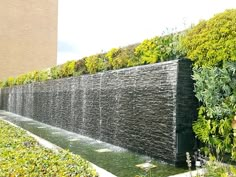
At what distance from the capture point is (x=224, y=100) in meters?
4.53

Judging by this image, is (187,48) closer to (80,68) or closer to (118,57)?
(118,57)

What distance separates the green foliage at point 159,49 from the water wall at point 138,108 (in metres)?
0.39

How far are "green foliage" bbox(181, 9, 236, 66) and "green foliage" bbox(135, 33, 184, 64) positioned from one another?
606 millimetres

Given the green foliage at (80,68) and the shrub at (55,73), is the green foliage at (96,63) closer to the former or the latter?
the green foliage at (80,68)

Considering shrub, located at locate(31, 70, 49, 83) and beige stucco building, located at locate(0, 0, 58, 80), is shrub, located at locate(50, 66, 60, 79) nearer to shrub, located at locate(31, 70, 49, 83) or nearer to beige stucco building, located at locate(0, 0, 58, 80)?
shrub, located at locate(31, 70, 49, 83)

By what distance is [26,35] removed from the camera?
2881 cm

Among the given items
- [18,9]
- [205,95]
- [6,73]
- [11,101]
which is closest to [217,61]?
[205,95]

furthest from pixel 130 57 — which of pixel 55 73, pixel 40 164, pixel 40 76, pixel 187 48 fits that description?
pixel 40 76

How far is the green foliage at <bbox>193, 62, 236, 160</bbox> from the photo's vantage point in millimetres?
4430

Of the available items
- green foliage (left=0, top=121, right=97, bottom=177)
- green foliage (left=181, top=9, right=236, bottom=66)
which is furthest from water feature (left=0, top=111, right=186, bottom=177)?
green foliage (left=181, top=9, right=236, bottom=66)

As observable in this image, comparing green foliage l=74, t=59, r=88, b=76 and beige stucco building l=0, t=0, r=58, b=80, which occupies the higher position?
beige stucco building l=0, t=0, r=58, b=80

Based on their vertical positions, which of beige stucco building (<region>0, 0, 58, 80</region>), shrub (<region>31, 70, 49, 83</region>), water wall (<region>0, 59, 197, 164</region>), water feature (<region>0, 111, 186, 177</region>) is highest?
beige stucco building (<region>0, 0, 58, 80</region>)

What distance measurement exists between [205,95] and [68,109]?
653 centimetres

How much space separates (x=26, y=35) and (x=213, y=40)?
27141 millimetres
